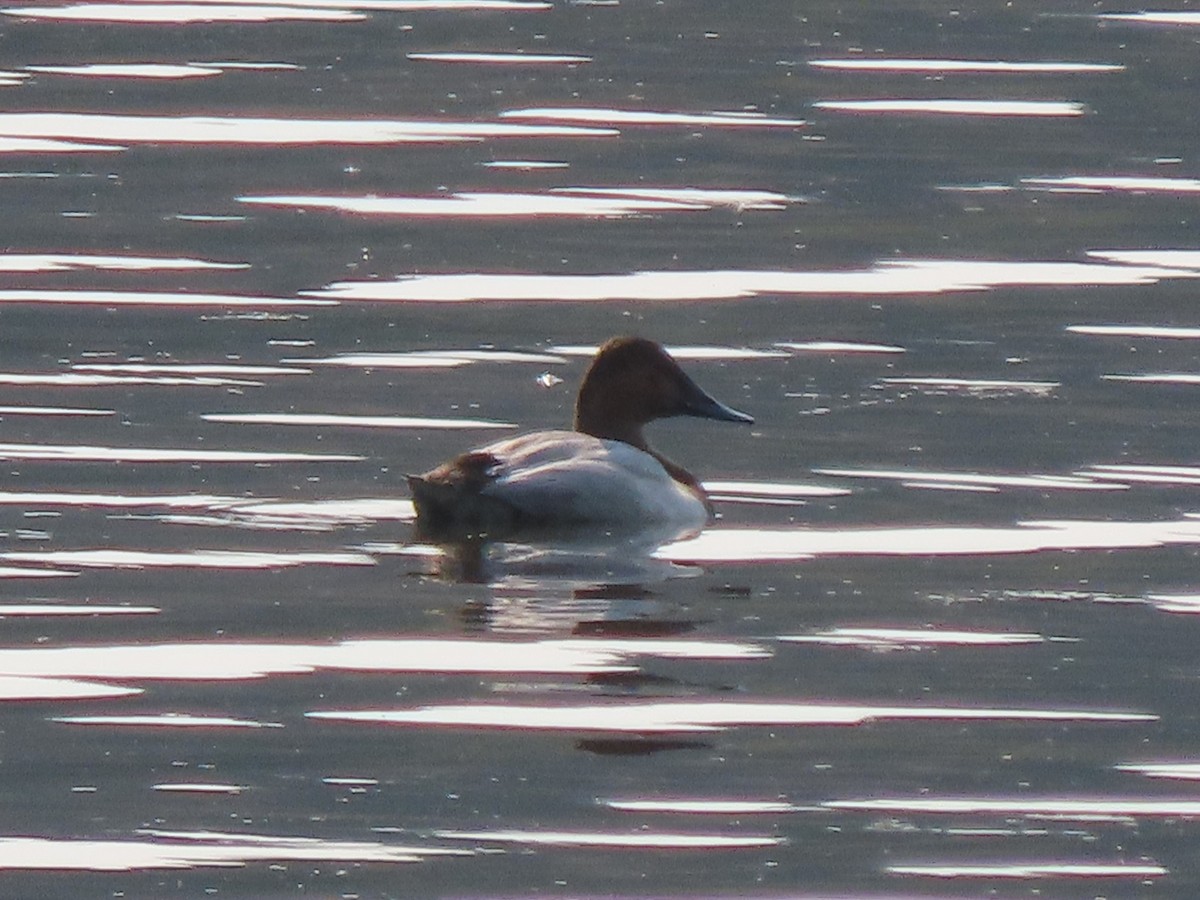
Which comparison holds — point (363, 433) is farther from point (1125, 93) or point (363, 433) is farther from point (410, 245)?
point (1125, 93)

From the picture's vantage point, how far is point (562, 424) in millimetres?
12414

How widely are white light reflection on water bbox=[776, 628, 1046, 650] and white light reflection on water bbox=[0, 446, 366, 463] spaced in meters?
2.76

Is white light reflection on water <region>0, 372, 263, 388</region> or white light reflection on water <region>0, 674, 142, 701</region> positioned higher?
white light reflection on water <region>0, 372, 263, 388</region>

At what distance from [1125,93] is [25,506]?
37.6 feet

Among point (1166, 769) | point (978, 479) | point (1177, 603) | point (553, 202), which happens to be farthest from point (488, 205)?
point (1166, 769)

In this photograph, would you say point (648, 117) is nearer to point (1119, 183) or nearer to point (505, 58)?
point (505, 58)

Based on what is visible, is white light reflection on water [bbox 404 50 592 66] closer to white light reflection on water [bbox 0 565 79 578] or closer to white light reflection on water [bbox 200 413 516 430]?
white light reflection on water [bbox 200 413 516 430]

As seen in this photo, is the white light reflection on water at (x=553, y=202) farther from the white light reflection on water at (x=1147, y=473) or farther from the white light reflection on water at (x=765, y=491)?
the white light reflection on water at (x=1147, y=473)

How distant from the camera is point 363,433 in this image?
11.7 metres

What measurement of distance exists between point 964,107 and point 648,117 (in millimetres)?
1947

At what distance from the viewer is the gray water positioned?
724 centimetres

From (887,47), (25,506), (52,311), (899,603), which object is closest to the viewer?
(899,603)

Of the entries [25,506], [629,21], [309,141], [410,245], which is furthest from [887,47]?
[25,506]

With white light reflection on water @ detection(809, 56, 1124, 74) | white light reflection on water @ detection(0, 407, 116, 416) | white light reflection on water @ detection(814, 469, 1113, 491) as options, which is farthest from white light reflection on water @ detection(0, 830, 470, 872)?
white light reflection on water @ detection(809, 56, 1124, 74)
